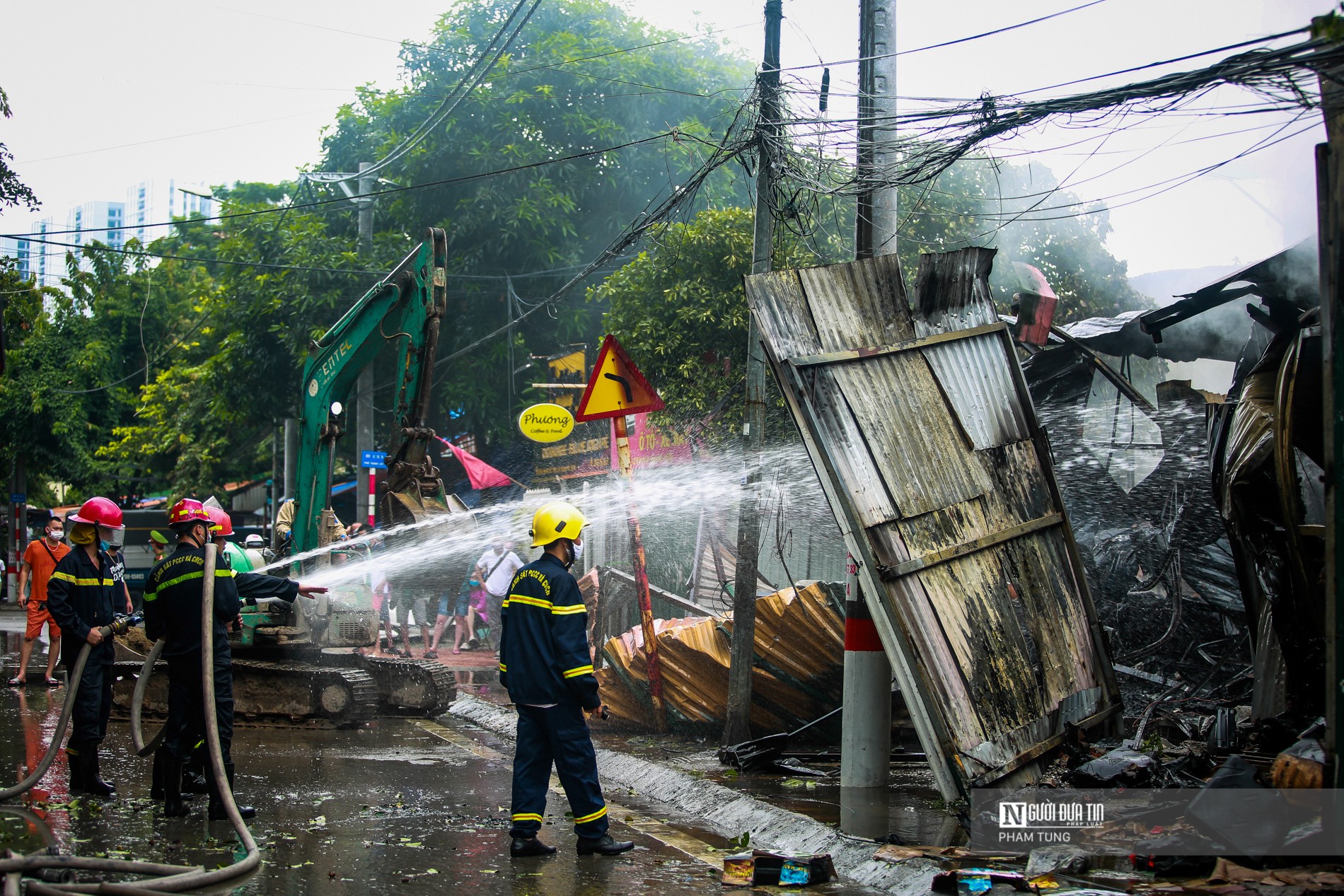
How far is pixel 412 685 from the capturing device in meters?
11.3

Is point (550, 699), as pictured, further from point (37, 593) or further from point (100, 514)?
point (37, 593)

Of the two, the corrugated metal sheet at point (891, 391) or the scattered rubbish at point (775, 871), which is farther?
the corrugated metal sheet at point (891, 391)

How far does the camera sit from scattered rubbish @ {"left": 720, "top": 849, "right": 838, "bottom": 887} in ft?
16.9

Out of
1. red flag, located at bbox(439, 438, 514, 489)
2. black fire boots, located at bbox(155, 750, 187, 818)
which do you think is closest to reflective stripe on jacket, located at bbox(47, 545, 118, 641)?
black fire boots, located at bbox(155, 750, 187, 818)

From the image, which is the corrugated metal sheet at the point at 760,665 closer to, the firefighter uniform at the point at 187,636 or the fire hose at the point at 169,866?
the firefighter uniform at the point at 187,636

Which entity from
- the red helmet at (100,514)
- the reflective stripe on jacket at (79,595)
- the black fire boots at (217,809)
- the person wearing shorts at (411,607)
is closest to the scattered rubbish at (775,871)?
the black fire boots at (217,809)

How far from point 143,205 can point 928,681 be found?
256 feet

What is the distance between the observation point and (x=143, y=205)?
242ft

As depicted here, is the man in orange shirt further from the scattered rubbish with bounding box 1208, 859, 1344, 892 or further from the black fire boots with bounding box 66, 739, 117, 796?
the scattered rubbish with bounding box 1208, 859, 1344, 892

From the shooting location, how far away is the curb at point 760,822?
16.8ft

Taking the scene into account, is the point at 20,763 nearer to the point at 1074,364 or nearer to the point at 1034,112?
the point at 1034,112

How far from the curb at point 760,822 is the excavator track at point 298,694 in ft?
9.65

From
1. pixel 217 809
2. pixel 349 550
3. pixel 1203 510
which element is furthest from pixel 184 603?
pixel 1203 510

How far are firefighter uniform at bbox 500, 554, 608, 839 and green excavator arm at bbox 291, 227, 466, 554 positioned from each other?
17.6 feet
